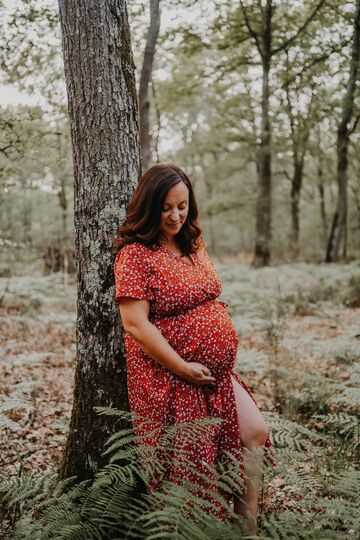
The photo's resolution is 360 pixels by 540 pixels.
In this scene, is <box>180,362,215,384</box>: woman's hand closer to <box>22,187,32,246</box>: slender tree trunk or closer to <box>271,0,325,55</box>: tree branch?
<box>271,0,325,55</box>: tree branch

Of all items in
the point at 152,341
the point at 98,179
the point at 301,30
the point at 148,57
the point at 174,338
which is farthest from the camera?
the point at 301,30

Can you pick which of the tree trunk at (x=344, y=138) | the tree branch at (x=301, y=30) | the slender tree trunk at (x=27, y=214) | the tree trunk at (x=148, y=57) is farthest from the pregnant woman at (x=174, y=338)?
the slender tree trunk at (x=27, y=214)

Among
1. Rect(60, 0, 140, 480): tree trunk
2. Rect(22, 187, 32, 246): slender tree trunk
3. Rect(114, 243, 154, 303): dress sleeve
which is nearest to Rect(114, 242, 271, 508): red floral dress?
Rect(114, 243, 154, 303): dress sleeve

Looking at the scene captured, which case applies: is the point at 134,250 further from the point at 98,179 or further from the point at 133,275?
the point at 98,179

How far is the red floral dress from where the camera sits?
2.43 m

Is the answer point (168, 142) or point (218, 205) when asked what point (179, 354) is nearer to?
point (218, 205)

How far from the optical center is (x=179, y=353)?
2492mm

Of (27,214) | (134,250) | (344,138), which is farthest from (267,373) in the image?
(27,214)

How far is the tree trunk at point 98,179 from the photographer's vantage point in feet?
9.21

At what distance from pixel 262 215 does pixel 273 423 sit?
1460cm

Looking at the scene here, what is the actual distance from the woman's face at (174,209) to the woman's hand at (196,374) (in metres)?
0.81

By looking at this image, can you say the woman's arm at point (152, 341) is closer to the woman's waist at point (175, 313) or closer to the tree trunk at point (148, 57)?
the woman's waist at point (175, 313)

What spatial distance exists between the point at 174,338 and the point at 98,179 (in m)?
1.15

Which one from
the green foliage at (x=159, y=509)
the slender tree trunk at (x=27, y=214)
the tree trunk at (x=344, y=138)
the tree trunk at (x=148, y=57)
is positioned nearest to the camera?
the green foliage at (x=159, y=509)
